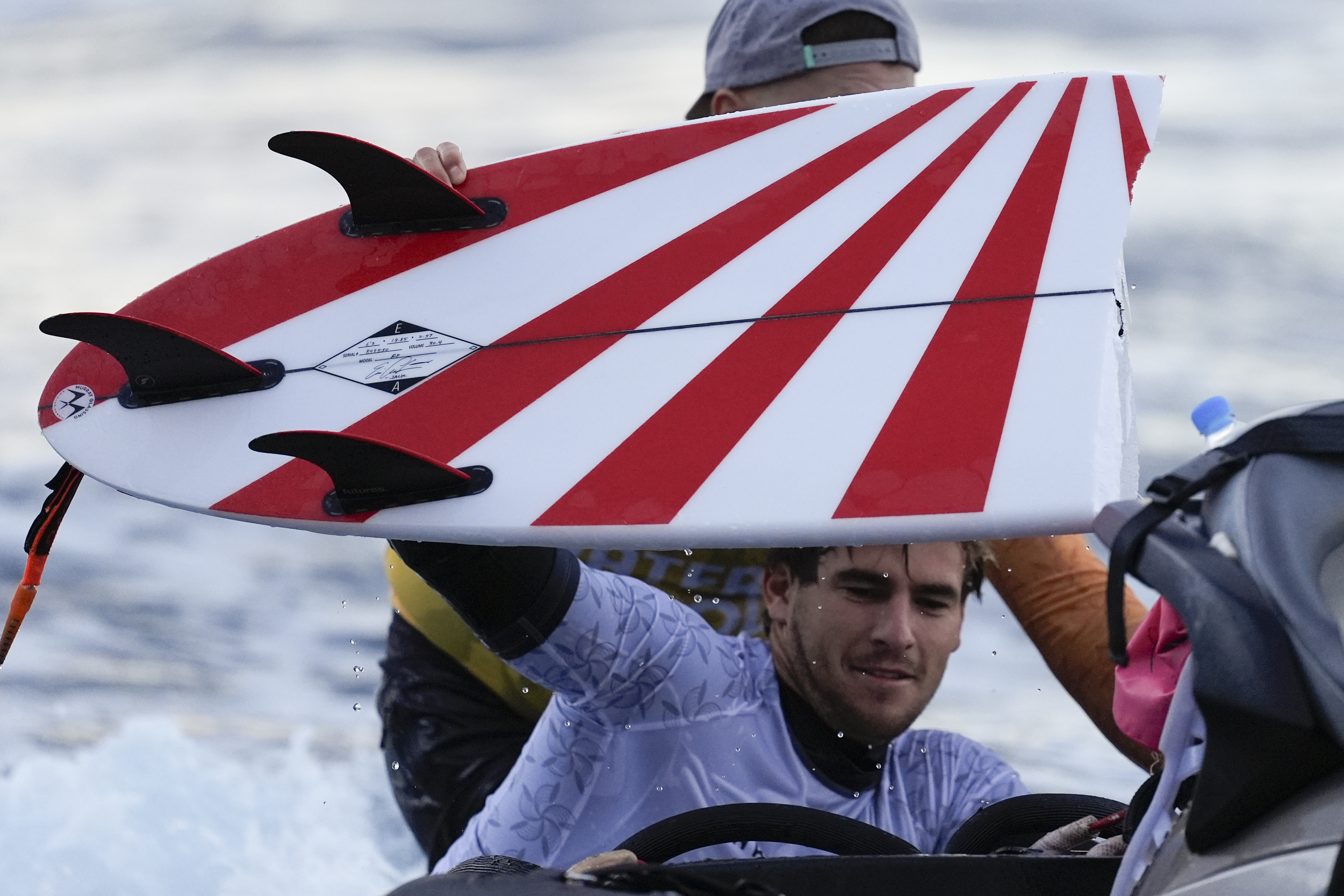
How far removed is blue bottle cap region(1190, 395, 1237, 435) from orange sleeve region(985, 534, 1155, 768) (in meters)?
1.36

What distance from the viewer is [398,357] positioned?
5.89ft

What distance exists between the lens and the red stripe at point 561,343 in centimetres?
171

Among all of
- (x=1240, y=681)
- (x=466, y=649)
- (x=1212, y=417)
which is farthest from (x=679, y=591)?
(x=1240, y=681)

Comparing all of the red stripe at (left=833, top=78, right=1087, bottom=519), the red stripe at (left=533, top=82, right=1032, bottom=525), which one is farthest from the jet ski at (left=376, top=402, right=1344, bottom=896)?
the red stripe at (left=533, top=82, right=1032, bottom=525)

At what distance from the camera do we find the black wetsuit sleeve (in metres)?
1.62

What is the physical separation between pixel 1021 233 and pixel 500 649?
0.82 metres

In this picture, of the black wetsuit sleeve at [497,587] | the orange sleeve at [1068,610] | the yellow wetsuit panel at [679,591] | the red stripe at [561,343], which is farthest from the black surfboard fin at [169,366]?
the orange sleeve at [1068,610]

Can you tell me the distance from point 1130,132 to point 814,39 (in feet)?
2.71

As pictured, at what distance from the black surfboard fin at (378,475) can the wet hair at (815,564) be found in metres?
0.58

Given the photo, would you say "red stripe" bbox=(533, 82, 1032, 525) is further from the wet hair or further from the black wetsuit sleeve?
the wet hair

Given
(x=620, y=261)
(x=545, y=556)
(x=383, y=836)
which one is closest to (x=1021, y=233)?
(x=620, y=261)

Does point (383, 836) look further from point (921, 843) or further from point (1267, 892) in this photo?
point (1267, 892)

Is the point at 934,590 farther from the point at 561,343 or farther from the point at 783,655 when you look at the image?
the point at 561,343

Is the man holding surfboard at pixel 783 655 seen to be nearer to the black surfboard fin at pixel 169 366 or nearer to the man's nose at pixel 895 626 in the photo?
the man's nose at pixel 895 626
